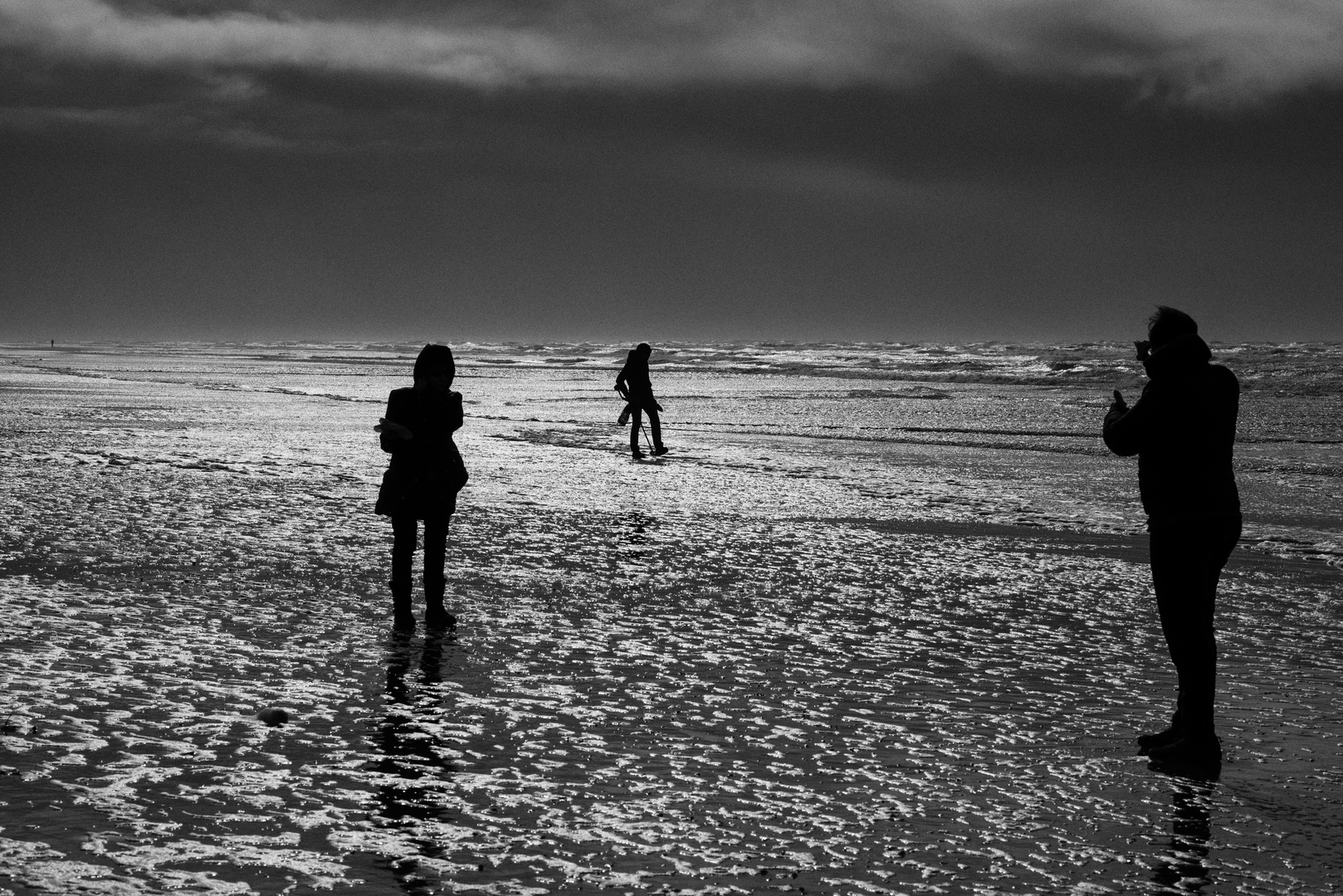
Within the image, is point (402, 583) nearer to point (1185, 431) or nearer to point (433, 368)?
point (433, 368)

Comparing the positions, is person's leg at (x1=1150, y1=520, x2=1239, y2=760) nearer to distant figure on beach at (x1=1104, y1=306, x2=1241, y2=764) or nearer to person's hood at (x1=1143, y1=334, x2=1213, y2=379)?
distant figure on beach at (x1=1104, y1=306, x2=1241, y2=764)

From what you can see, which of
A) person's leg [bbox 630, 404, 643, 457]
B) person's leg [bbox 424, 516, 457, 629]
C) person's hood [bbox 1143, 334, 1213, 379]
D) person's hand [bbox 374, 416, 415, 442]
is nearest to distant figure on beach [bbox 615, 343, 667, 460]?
person's leg [bbox 630, 404, 643, 457]

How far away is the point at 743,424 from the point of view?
1114 inches

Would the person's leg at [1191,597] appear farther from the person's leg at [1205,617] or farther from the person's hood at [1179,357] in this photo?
the person's hood at [1179,357]

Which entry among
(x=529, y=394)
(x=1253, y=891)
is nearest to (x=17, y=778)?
(x=1253, y=891)

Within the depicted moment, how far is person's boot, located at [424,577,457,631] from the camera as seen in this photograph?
799 cm

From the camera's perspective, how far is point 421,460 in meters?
8.23

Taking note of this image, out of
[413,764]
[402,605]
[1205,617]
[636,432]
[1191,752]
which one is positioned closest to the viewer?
[413,764]

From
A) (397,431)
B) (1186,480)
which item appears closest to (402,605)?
(397,431)

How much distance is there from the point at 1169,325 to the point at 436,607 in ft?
14.0

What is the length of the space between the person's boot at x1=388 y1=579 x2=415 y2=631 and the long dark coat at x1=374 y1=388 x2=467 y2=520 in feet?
1.42

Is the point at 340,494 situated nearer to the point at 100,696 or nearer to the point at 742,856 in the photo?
the point at 100,696

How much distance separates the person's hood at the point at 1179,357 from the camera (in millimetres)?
5770

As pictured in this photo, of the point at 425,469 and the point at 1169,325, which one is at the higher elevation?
the point at 1169,325
